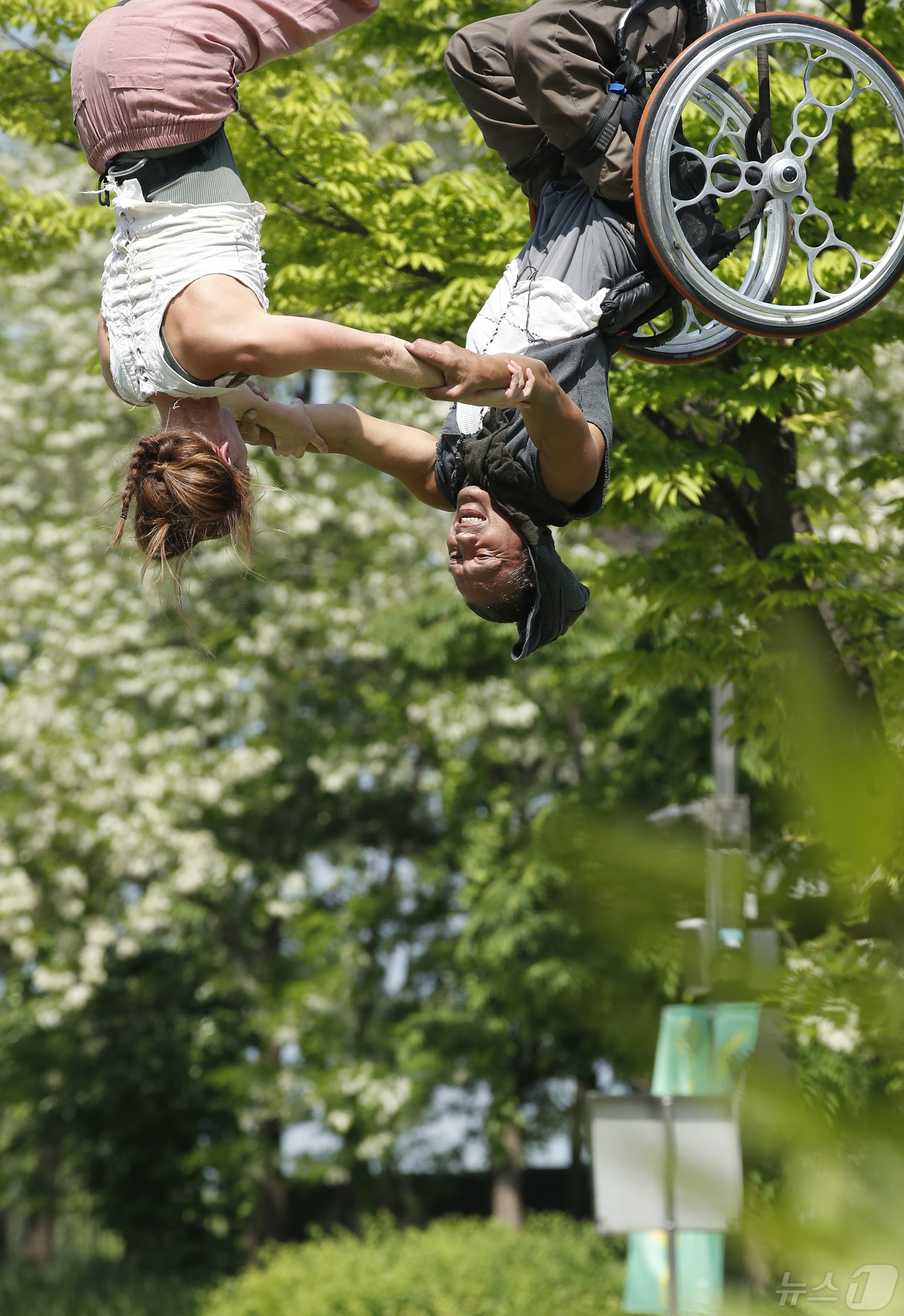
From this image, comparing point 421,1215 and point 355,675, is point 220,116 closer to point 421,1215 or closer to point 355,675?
point 355,675

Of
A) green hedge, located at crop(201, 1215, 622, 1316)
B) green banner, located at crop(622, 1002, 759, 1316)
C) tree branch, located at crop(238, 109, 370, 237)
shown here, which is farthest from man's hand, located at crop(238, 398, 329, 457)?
green hedge, located at crop(201, 1215, 622, 1316)

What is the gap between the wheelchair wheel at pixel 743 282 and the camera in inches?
155

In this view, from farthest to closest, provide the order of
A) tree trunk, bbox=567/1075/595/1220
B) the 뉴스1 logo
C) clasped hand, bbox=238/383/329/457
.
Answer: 1. tree trunk, bbox=567/1075/595/1220
2. clasped hand, bbox=238/383/329/457
3. the 뉴스1 logo

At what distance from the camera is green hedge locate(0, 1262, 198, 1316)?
49.9ft

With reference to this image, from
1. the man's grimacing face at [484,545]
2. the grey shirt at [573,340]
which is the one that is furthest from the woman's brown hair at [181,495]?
the grey shirt at [573,340]

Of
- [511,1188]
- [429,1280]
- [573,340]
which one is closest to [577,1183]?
Result: [511,1188]

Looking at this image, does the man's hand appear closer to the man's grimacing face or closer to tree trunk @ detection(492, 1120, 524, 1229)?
the man's grimacing face

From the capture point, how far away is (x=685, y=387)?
19.3ft

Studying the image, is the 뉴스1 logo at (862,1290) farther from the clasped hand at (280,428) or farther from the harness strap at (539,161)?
the harness strap at (539,161)

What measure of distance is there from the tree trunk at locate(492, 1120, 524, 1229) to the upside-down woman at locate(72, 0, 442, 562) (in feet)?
48.4

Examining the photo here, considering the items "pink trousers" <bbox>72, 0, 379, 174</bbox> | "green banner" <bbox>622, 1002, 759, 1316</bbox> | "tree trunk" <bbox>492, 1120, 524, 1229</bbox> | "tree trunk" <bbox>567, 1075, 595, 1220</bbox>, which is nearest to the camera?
"green banner" <bbox>622, 1002, 759, 1316</bbox>

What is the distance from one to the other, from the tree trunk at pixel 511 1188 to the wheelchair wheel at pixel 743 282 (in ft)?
46.1

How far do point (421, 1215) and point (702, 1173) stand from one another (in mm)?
19627

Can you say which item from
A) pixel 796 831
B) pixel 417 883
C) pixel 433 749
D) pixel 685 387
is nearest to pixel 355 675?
pixel 433 749
